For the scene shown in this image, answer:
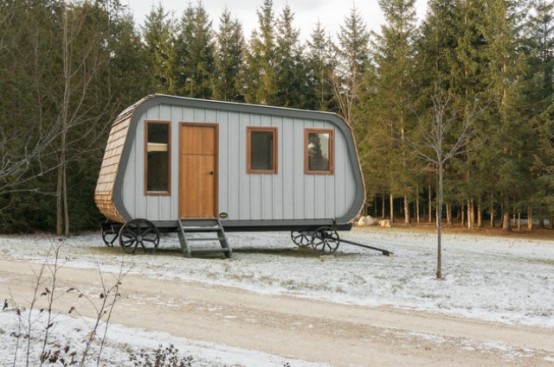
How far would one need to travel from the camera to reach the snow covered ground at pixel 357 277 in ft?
21.1

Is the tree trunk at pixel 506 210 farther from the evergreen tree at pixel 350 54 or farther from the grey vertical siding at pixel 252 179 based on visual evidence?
the grey vertical siding at pixel 252 179

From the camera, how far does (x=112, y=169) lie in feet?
38.0

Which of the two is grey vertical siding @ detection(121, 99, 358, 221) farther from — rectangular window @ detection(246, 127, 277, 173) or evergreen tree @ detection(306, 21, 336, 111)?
evergreen tree @ detection(306, 21, 336, 111)

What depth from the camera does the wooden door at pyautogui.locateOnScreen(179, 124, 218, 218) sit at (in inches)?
458

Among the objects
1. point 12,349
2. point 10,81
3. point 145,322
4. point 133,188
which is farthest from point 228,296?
point 10,81

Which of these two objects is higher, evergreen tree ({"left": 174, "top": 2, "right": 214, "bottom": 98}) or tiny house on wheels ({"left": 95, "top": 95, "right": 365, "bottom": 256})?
evergreen tree ({"left": 174, "top": 2, "right": 214, "bottom": 98})

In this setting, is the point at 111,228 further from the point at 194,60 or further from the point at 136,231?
the point at 194,60

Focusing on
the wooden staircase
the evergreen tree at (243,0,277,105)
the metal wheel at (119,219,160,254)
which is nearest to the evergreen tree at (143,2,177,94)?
the evergreen tree at (243,0,277,105)

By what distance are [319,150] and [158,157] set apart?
352 centimetres

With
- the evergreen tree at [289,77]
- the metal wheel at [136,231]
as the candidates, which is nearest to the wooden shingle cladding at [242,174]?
the metal wheel at [136,231]

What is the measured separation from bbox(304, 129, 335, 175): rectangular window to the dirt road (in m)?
5.38

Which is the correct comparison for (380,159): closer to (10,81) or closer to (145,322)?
(10,81)

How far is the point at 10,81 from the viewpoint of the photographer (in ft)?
49.1

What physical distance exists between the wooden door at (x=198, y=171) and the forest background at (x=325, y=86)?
2.64 m
